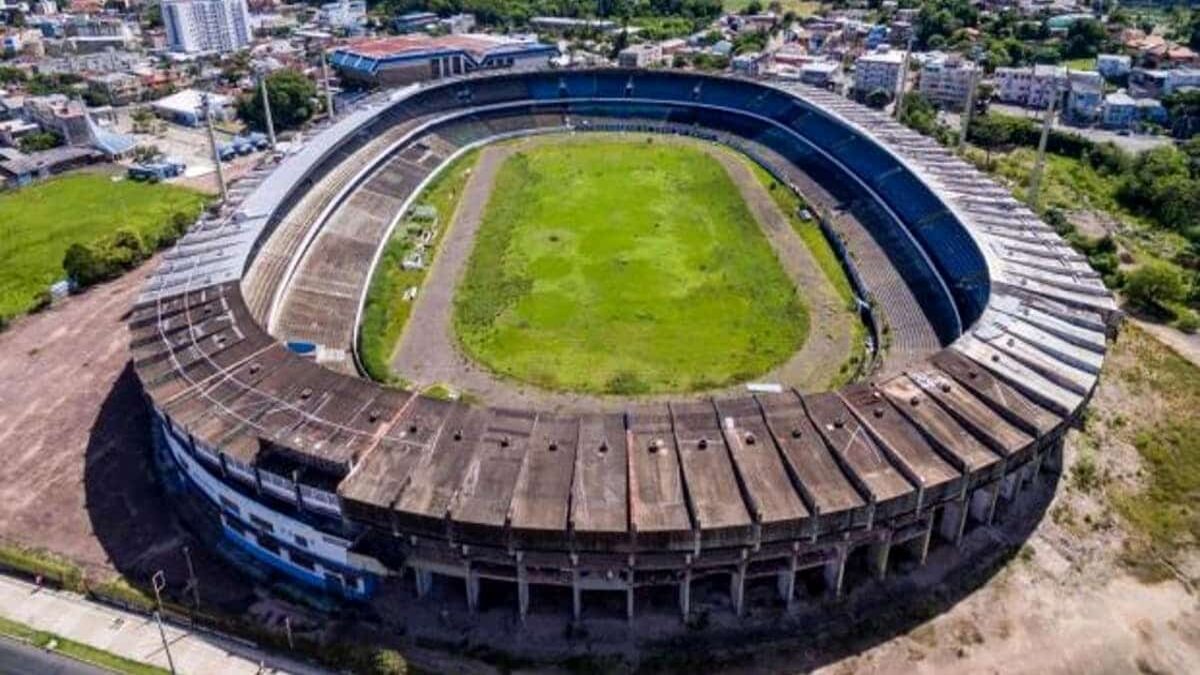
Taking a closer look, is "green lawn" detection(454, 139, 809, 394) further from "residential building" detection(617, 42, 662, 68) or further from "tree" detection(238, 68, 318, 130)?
"residential building" detection(617, 42, 662, 68)

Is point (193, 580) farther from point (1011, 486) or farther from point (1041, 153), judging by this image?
point (1041, 153)

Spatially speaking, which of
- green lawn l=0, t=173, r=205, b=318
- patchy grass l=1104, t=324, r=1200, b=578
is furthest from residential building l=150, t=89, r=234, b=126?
patchy grass l=1104, t=324, r=1200, b=578

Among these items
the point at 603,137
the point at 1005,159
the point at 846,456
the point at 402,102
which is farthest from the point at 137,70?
the point at 846,456

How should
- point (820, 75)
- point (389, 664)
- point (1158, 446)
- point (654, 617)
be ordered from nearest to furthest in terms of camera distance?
1. point (389, 664)
2. point (654, 617)
3. point (1158, 446)
4. point (820, 75)

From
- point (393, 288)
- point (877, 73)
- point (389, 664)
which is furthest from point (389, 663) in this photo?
point (877, 73)

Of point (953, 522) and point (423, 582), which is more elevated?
point (953, 522)

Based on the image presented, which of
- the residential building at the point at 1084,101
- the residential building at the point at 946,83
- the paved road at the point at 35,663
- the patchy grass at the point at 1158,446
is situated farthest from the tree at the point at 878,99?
the paved road at the point at 35,663
